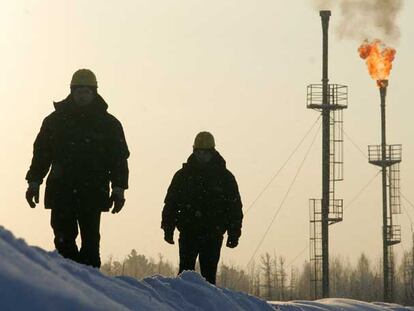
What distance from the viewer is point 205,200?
42.0 ft

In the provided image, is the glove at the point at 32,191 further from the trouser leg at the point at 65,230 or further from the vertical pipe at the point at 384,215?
the vertical pipe at the point at 384,215

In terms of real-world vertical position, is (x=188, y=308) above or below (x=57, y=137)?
below

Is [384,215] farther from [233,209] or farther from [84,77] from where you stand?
[84,77]

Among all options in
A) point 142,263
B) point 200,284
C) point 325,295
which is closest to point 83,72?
point 200,284

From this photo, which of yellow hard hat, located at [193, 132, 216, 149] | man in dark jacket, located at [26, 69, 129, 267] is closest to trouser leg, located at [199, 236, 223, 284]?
yellow hard hat, located at [193, 132, 216, 149]

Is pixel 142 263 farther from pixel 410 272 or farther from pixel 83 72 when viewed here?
pixel 83 72

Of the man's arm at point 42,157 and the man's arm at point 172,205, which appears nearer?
the man's arm at point 42,157

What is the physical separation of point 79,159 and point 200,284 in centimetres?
269

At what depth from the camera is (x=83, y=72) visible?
9.95 metres

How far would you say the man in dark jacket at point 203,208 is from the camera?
12703 millimetres

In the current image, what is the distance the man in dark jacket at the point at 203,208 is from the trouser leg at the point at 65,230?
9.00ft

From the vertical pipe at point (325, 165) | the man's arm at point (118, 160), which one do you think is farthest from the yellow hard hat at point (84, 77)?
the vertical pipe at point (325, 165)

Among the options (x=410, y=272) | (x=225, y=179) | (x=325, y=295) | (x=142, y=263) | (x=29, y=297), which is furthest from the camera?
(x=142, y=263)

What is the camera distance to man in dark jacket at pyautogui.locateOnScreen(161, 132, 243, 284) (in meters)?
12.7
